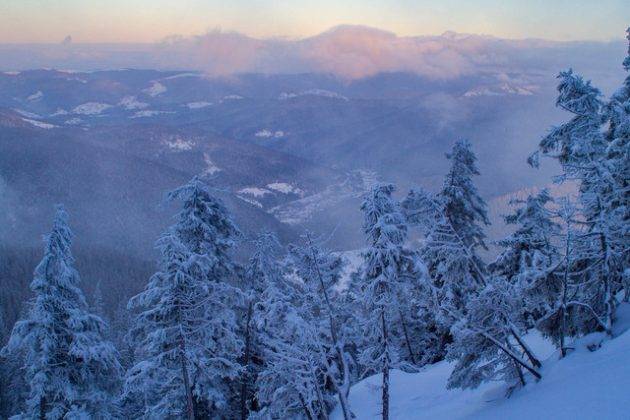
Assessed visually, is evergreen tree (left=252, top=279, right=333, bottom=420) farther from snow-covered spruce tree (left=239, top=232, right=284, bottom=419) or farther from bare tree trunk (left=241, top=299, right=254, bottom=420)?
snow-covered spruce tree (left=239, top=232, right=284, bottom=419)

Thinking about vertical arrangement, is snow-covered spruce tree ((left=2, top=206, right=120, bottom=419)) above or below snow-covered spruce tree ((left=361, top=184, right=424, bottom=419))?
below

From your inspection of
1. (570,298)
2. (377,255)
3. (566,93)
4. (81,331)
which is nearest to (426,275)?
(377,255)

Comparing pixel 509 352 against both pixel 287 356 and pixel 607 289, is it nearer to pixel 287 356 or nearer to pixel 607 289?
pixel 607 289

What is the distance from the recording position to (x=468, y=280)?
904 inches

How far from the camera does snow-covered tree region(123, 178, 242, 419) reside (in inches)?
557

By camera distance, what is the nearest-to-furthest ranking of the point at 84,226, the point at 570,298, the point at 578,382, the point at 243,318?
the point at 578,382 → the point at 570,298 → the point at 243,318 → the point at 84,226

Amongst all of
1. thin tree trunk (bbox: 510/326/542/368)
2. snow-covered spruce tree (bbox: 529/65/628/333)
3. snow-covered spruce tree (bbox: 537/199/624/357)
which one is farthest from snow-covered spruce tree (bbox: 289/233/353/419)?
snow-covered spruce tree (bbox: 529/65/628/333)

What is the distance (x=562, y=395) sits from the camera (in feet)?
32.0

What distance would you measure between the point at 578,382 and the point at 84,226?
171 meters

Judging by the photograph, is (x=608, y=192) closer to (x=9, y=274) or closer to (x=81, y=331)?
(x=81, y=331)

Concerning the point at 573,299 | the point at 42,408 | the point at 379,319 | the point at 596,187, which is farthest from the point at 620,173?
the point at 42,408

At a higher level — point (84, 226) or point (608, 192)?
point (608, 192)

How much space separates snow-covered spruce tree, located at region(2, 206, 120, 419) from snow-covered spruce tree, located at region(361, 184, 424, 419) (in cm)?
1076

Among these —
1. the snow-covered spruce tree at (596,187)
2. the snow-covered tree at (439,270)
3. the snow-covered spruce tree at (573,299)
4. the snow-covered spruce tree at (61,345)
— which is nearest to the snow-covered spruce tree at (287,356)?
the snow-covered tree at (439,270)
